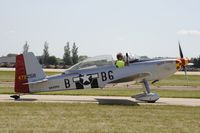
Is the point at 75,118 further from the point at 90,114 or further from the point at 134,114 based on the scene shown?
the point at 134,114

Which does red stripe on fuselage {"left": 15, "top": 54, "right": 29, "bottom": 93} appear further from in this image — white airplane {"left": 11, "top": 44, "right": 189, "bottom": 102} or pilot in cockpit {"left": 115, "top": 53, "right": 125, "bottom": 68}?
pilot in cockpit {"left": 115, "top": 53, "right": 125, "bottom": 68}

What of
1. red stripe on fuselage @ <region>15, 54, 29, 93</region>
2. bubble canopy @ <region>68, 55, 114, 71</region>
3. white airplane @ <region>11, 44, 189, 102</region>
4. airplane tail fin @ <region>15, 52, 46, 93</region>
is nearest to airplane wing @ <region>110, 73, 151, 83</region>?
white airplane @ <region>11, 44, 189, 102</region>

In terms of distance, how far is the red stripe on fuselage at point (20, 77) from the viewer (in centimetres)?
1727

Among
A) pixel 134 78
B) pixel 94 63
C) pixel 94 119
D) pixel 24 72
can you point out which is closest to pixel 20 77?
pixel 24 72

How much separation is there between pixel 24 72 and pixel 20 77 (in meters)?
0.29

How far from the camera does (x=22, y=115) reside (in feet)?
38.2

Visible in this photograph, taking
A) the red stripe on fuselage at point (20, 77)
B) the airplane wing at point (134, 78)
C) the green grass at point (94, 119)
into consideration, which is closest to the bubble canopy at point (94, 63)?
the airplane wing at point (134, 78)

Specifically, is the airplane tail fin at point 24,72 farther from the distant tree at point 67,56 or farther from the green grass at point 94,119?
the distant tree at point 67,56

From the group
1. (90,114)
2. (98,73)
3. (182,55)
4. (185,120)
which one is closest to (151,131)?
(185,120)

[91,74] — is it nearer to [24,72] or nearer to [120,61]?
[120,61]

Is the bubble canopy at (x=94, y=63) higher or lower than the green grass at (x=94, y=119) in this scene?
higher

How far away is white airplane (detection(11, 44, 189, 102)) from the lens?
1736 centimetres

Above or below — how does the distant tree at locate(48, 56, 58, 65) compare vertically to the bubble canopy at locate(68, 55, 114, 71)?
above

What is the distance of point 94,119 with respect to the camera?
36.8 ft
